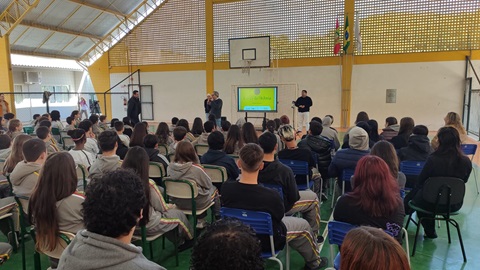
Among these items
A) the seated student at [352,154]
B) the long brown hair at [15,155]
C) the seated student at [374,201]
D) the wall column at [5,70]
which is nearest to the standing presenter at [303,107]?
the seated student at [352,154]

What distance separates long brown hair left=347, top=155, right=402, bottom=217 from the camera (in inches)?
84.8

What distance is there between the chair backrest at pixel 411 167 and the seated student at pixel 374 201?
77.2 inches

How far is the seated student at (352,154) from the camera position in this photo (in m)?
3.78

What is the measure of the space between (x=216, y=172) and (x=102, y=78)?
1639 cm

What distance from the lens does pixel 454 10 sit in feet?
38.7

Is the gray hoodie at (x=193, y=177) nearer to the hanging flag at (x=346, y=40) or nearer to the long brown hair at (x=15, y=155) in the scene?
the long brown hair at (x=15, y=155)

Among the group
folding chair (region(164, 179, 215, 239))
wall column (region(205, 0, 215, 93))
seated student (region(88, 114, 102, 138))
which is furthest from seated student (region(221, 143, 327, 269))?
wall column (region(205, 0, 215, 93))

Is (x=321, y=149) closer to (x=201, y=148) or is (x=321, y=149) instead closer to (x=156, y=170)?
(x=201, y=148)

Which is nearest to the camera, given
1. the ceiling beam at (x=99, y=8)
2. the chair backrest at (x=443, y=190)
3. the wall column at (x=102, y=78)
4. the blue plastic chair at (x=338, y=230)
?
the blue plastic chair at (x=338, y=230)

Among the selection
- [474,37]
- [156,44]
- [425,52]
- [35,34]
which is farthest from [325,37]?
[35,34]

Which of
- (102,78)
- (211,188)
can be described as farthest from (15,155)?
(102,78)

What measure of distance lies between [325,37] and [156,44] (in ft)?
26.7

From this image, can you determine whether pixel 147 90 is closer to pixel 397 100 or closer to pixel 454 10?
pixel 397 100

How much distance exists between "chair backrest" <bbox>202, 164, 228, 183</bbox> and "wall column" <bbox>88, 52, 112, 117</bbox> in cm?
1546
